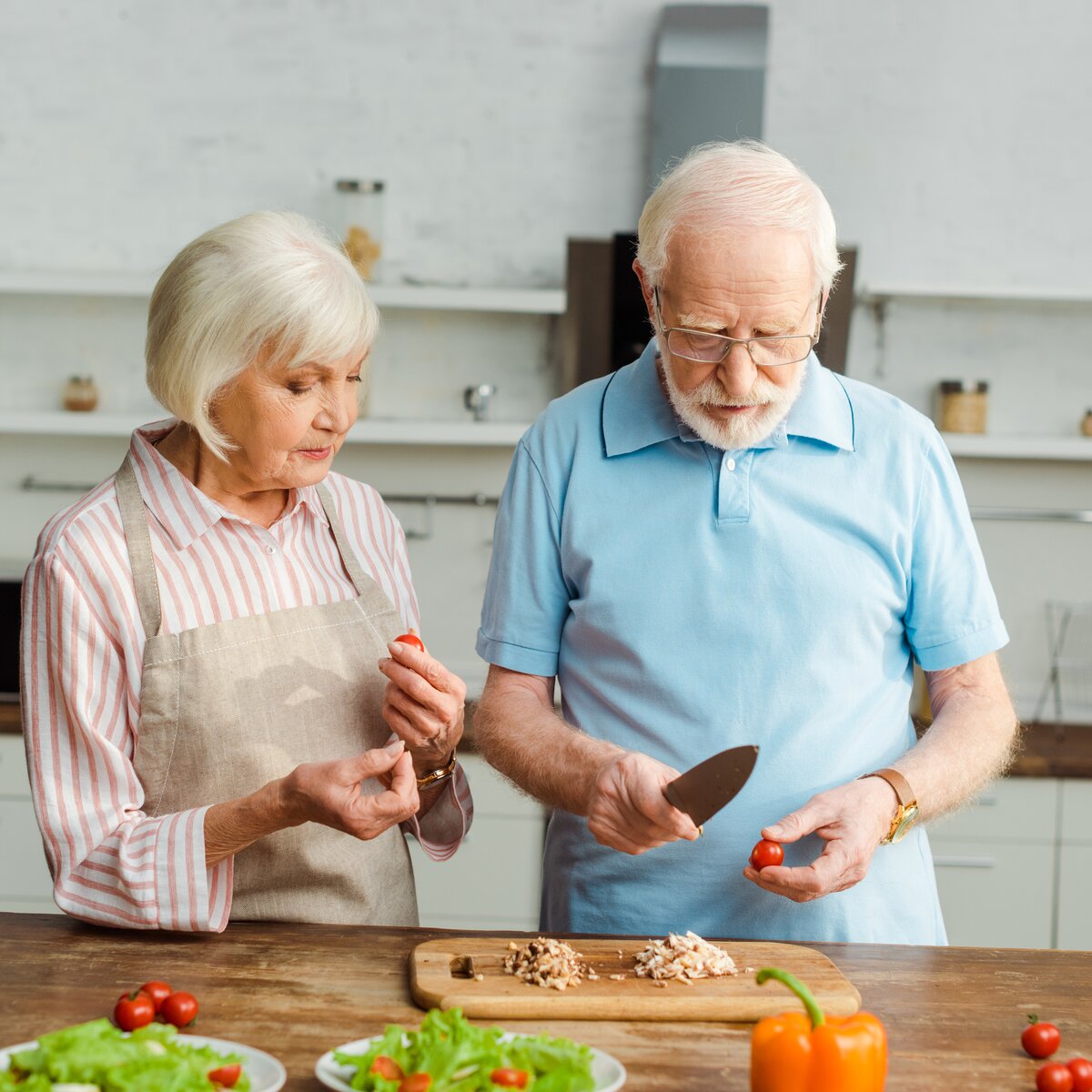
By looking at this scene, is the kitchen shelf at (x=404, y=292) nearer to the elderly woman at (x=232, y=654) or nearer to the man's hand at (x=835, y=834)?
the elderly woman at (x=232, y=654)

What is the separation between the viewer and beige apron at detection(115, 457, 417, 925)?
5.03 ft

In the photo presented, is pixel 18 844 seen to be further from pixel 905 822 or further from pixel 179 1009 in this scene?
pixel 905 822

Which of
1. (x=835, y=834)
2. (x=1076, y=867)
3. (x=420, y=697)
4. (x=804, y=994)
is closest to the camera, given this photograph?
(x=804, y=994)

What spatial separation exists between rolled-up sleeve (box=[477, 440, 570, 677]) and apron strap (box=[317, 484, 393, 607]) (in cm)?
17

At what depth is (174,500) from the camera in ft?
5.22

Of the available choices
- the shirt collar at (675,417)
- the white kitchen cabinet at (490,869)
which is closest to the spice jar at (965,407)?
the white kitchen cabinet at (490,869)

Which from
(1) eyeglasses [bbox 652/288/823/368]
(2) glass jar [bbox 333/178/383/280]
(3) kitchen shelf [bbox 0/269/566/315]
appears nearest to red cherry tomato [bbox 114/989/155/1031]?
(1) eyeglasses [bbox 652/288/823/368]

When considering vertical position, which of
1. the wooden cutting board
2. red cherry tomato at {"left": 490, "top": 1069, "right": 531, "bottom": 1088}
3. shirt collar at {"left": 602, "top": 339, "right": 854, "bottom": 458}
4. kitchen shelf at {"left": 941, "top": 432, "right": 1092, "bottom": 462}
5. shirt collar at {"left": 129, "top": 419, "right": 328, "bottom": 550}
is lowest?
the wooden cutting board

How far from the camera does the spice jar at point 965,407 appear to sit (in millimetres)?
3658

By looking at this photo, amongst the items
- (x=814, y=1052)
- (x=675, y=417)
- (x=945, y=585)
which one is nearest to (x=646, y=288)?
(x=675, y=417)

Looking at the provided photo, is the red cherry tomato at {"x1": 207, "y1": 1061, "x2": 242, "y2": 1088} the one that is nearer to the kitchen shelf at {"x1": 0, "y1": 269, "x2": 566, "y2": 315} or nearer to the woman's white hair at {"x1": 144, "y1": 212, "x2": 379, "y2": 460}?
the woman's white hair at {"x1": 144, "y1": 212, "x2": 379, "y2": 460}

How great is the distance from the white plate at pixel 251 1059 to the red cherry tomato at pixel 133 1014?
1.5 inches

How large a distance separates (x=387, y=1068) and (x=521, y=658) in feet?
2.21

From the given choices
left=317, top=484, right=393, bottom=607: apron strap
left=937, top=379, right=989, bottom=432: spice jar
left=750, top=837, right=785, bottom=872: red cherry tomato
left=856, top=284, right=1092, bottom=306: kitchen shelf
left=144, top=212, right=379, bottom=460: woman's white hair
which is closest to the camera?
left=750, top=837, right=785, bottom=872: red cherry tomato
